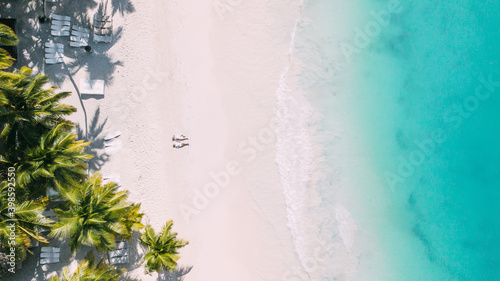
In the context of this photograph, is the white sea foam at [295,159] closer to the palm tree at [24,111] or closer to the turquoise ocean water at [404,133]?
the turquoise ocean water at [404,133]

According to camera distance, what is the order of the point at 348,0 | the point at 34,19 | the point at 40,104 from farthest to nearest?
the point at 348,0 → the point at 34,19 → the point at 40,104

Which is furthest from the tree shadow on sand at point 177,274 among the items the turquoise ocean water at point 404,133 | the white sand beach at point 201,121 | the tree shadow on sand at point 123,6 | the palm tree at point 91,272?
the tree shadow on sand at point 123,6

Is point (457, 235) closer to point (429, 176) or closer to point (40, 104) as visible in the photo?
point (429, 176)

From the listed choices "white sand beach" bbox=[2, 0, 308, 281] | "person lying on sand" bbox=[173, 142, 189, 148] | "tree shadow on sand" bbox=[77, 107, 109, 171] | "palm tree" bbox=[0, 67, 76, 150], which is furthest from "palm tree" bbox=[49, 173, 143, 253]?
"person lying on sand" bbox=[173, 142, 189, 148]

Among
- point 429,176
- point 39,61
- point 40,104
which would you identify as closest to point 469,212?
point 429,176

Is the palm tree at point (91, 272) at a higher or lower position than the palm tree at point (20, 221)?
lower

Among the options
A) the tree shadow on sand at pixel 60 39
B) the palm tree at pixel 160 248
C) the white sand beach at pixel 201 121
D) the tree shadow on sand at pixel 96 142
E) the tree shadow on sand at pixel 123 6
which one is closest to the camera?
the palm tree at pixel 160 248

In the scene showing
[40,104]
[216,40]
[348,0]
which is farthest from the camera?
[348,0]
